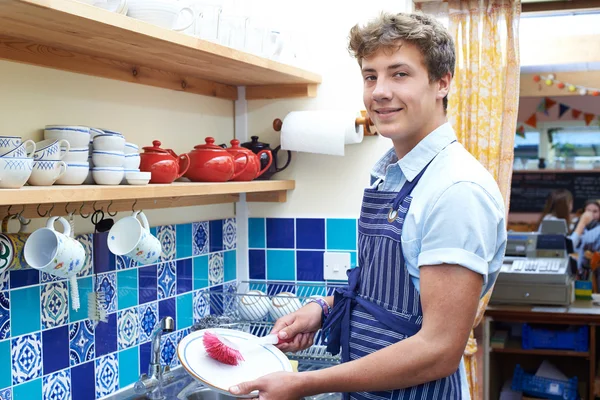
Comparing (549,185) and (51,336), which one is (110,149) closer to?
(51,336)

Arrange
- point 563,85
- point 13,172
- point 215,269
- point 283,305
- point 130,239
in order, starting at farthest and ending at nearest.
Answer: point 563,85 < point 215,269 < point 283,305 < point 130,239 < point 13,172

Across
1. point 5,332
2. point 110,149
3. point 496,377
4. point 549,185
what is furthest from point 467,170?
point 549,185

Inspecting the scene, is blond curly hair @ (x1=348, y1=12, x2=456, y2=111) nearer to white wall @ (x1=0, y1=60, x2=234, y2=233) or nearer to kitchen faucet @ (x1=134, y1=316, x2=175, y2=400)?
white wall @ (x1=0, y1=60, x2=234, y2=233)

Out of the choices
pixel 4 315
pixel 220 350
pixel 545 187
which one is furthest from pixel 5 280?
pixel 545 187

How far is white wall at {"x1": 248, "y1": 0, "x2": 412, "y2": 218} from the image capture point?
8.12ft

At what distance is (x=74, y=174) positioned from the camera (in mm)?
1537


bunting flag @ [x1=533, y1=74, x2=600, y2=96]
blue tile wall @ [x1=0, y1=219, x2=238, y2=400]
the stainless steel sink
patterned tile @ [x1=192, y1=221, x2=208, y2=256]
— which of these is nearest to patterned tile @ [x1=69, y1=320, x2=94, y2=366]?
blue tile wall @ [x1=0, y1=219, x2=238, y2=400]

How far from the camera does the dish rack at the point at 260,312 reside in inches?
90.9

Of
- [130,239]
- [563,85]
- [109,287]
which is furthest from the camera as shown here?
[563,85]

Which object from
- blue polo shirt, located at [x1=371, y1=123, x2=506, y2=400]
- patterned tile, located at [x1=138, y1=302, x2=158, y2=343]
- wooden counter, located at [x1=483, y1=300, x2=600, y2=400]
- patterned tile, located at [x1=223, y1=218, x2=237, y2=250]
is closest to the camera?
blue polo shirt, located at [x1=371, y1=123, x2=506, y2=400]

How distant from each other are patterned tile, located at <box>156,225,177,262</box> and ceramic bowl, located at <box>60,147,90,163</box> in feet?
1.98

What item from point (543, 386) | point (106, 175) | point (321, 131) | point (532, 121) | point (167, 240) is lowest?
point (543, 386)

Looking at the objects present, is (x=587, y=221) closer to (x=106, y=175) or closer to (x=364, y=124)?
(x=364, y=124)

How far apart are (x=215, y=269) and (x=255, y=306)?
241mm
